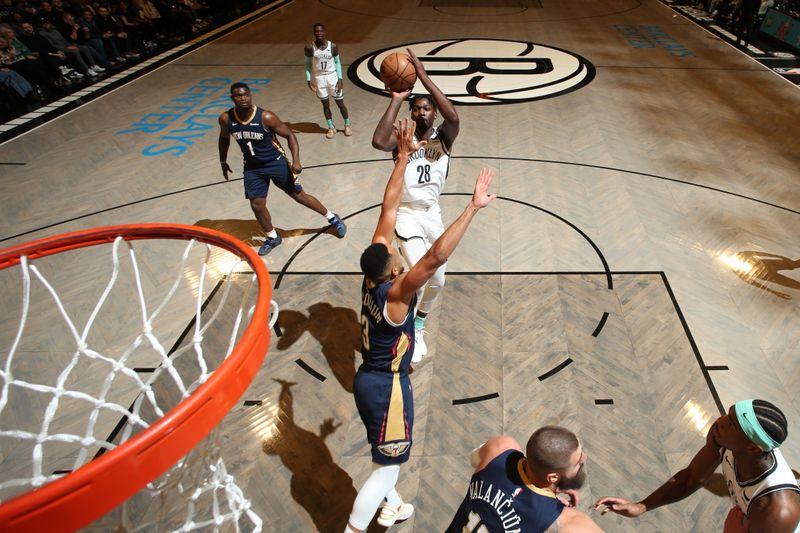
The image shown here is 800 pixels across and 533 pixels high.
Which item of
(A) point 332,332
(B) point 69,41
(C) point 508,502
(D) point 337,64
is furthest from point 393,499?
(B) point 69,41

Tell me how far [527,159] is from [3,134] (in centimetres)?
878

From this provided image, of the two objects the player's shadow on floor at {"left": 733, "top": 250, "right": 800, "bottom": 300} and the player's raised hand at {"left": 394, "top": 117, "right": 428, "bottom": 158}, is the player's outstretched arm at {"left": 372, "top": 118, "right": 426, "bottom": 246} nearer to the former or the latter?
the player's raised hand at {"left": 394, "top": 117, "right": 428, "bottom": 158}

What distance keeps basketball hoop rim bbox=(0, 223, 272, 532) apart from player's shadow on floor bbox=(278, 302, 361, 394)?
6.14 feet

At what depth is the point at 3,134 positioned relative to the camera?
27.7 feet

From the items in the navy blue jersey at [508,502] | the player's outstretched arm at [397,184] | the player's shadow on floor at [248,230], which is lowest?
the player's shadow on floor at [248,230]

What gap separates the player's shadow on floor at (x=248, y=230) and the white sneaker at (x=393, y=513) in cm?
329

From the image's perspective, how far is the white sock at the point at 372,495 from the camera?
2547 mm

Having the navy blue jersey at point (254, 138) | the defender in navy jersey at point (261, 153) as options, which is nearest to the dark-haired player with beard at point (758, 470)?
the defender in navy jersey at point (261, 153)

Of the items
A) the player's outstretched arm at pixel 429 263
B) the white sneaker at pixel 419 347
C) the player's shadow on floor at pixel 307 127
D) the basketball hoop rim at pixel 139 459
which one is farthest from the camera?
the player's shadow on floor at pixel 307 127

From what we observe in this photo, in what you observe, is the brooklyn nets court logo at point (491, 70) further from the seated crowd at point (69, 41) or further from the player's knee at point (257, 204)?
the seated crowd at point (69, 41)

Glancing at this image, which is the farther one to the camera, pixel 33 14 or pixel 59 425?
pixel 33 14

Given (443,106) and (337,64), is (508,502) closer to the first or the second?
(443,106)

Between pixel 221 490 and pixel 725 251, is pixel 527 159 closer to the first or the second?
pixel 725 251

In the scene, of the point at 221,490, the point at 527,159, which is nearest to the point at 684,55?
the point at 527,159
